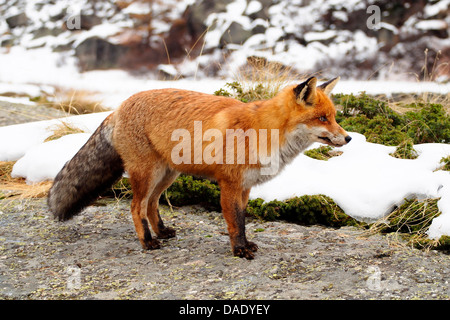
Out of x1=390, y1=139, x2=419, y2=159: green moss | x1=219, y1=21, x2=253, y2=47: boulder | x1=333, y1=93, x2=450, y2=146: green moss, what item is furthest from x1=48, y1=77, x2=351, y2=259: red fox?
x1=219, y1=21, x2=253, y2=47: boulder

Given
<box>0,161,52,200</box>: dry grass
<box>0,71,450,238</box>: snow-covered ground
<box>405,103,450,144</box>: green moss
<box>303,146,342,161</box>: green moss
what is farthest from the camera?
<box>405,103,450,144</box>: green moss

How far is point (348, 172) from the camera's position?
5.45 m

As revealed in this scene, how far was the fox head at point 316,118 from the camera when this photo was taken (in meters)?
3.84

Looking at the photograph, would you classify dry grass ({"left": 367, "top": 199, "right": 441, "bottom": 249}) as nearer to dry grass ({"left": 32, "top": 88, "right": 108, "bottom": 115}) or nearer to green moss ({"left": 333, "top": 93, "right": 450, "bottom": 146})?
green moss ({"left": 333, "top": 93, "right": 450, "bottom": 146})

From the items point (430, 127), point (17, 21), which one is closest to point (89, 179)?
point (430, 127)

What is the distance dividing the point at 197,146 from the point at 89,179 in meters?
1.15

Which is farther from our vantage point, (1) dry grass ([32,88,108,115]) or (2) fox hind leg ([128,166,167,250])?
(1) dry grass ([32,88,108,115])

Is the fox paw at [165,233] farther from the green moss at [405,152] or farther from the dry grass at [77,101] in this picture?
the dry grass at [77,101]

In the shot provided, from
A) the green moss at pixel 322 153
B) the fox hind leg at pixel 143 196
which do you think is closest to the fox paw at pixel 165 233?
the fox hind leg at pixel 143 196

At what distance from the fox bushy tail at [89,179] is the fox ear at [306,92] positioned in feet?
5.87

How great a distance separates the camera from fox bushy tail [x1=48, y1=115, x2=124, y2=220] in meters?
4.49

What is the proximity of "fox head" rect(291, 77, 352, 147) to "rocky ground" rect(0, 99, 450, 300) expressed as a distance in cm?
103

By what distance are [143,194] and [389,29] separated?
42.8ft

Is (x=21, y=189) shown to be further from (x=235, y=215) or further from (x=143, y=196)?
(x=235, y=215)
